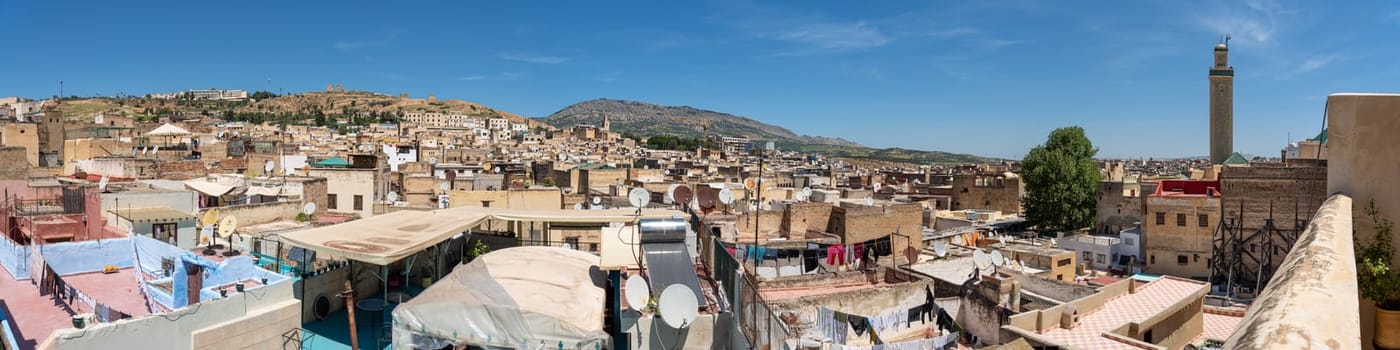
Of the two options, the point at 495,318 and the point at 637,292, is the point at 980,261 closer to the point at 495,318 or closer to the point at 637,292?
the point at 637,292

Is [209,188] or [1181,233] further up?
[209,188]

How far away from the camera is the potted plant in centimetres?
398

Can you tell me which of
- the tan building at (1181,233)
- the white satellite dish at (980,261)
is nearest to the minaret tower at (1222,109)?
the tan building at (1181,233)

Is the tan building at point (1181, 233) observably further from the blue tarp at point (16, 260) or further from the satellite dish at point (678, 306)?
the blue tarp at point (16, 260)

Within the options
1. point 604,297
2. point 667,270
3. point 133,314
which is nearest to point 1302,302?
point 667,270

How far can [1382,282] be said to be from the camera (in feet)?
13.1

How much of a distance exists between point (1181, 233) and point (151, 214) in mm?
26905

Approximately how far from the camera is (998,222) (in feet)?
112

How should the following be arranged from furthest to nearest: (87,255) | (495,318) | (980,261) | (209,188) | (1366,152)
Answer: (209,188), (980,261), (87,255), (495,318), (1366,152)

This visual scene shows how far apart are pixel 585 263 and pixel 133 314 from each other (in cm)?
616

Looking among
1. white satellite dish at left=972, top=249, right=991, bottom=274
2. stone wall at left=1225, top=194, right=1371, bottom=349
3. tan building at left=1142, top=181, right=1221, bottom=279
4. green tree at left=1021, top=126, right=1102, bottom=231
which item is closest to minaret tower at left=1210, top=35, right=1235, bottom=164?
green tree at left=1021, top=126, right=1102, bottom=231

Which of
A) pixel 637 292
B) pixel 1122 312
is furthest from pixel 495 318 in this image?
pixel 1122 312

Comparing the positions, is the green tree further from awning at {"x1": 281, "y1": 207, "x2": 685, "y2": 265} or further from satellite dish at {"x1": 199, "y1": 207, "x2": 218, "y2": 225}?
satellite dish at {"x1": 199, "y1": 207, "x2": 218, "y2": 225}

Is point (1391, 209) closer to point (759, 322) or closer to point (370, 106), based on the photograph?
point (759, 322)
